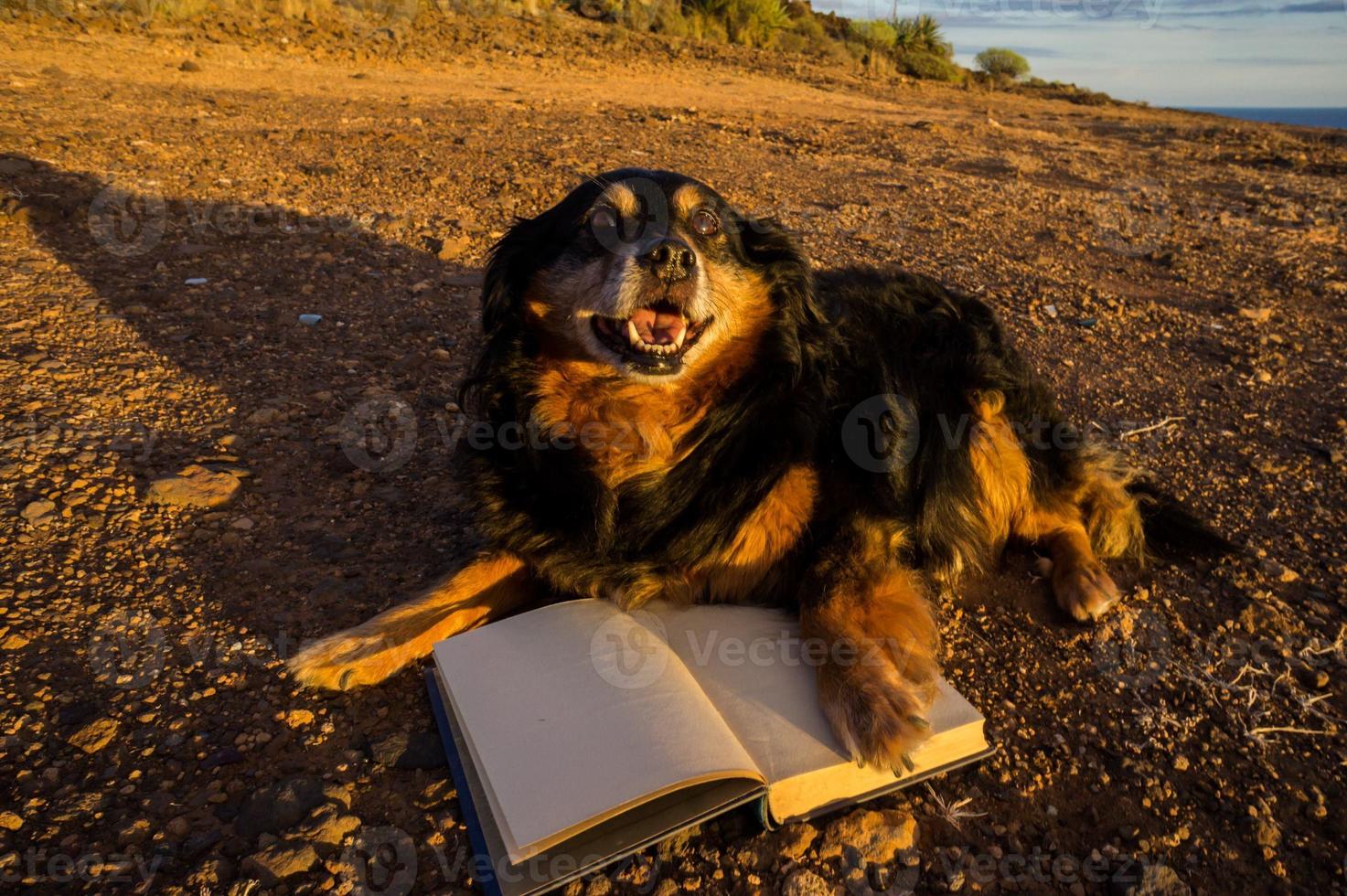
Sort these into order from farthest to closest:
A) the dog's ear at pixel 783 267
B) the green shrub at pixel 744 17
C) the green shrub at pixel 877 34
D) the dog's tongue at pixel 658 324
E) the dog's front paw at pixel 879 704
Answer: the green shrub at pixel 877 34 → the green shrub at pixel 744 17 → the dog's ear at pixel 783 267 → the dog's tongue at pixel 658 324 → the dog's front paw at pixel 879 704

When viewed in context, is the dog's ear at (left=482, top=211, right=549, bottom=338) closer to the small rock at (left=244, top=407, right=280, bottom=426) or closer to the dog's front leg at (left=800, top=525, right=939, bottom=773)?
the dog's front leg at (left=800, top=525, right=939, bottom=773)

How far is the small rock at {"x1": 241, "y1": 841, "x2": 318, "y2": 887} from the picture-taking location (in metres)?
1.74

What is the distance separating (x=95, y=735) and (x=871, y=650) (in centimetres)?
206

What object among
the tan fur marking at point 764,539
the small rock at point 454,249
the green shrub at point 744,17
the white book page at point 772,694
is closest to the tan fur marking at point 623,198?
the tan fur marking at point 764,539

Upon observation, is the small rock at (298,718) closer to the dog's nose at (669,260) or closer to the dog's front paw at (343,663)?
the dog's front paw at (343,663)

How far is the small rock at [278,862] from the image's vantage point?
1735mm

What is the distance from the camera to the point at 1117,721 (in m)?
2.33

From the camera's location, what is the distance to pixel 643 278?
258 centimetres

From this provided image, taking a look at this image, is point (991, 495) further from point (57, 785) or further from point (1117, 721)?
point (57, 785)

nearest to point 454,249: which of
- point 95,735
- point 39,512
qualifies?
point 39,512

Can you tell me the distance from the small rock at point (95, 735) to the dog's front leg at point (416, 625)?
0.44 m

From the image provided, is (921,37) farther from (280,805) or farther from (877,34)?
(280,805)

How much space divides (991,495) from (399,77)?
35.0 feet

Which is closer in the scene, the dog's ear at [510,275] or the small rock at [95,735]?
the small rock at [95,735]
